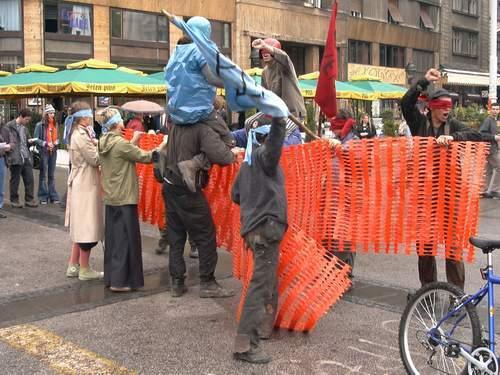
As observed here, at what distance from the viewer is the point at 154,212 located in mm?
7824

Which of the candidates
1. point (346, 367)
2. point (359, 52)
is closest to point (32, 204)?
point (346, 367)

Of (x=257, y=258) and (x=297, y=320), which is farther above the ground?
(x=257, y=258)

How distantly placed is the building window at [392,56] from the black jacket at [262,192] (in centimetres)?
4204

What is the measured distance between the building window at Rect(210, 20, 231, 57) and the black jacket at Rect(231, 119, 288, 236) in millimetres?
28699

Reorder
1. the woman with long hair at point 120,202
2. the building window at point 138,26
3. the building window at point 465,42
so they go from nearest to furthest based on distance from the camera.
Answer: the woman with long hair at point 120,202 < the building window at point 138,26 < the building window at point 465,42

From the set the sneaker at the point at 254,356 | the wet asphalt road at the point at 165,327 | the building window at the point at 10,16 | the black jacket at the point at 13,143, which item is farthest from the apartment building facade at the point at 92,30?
the sneaker at the point at 254,356

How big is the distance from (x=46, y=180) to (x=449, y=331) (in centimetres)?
1012

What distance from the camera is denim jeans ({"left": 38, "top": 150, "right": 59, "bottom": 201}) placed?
12531mm

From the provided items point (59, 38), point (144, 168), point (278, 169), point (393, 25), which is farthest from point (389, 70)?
point (278, 169)

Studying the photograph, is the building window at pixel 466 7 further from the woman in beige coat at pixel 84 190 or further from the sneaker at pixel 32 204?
the woman in beige coat at pixel 84 190

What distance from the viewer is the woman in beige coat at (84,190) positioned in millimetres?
6684

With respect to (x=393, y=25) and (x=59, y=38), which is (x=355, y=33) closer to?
(x=393, y=25)

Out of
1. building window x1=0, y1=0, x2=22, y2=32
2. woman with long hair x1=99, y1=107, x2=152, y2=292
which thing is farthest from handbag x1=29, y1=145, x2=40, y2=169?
building window x1=0, y1=0, x2=22, y2=32

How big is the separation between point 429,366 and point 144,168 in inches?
187
